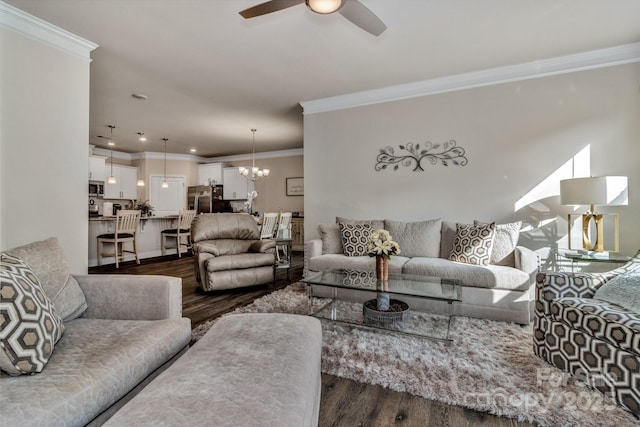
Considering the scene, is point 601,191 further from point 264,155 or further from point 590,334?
point 264,155

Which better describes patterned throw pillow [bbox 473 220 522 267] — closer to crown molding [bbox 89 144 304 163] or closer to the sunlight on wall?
the sunlight on wall

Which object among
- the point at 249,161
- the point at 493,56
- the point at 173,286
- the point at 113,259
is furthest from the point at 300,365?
the point at 249,161

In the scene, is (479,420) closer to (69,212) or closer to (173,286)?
(173,286)

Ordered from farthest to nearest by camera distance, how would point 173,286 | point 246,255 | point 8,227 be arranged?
point 246,255, point 8,227, point 173,286

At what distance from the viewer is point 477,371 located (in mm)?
1867

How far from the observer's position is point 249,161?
334 inches

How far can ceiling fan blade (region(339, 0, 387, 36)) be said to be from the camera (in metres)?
1.87

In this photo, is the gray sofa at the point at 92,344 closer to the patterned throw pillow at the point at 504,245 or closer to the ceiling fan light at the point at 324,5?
the ceiling fan light at the point at 324,5

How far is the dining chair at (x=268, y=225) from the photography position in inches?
218

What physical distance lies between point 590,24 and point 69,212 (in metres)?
4.94

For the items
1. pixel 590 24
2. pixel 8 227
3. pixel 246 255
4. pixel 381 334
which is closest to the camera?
pixel 8 227

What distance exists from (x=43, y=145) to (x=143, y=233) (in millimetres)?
4141

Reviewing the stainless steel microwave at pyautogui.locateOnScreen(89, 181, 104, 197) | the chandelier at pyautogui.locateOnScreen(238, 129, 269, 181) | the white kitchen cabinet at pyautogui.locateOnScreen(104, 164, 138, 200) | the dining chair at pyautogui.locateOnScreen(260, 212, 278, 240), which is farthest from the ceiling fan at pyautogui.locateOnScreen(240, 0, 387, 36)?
the white kitchen cabinet at pyautogui.locateOnScreen(104, 164, 138, 200)

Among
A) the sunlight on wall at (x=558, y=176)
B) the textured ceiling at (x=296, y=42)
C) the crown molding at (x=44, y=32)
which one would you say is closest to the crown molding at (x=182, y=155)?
the textured ceiling at (x=296, y=42)
